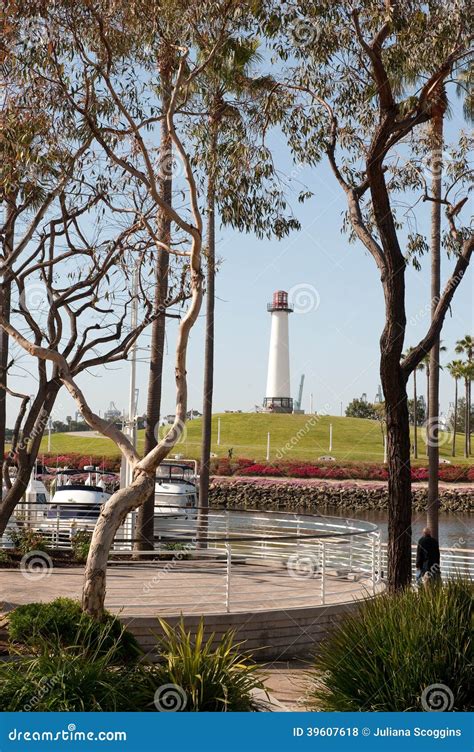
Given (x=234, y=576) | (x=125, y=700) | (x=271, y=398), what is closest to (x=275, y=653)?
(x=234, y=576)

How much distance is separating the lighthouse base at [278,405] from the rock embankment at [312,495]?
36.5 metres

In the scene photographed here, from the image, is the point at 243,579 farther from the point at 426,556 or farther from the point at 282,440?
the point at 282,440

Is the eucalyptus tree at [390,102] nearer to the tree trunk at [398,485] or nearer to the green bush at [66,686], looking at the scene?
the tree trunk at [398,485]

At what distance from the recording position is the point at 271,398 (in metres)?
115

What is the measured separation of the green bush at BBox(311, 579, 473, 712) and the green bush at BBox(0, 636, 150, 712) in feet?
5.98

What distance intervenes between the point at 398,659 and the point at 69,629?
3.96 meters

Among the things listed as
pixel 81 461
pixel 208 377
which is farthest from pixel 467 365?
pixel 208 377

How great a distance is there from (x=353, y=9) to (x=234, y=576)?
35.8 ft

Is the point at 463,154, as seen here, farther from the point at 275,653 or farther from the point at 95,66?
the point at 275,653

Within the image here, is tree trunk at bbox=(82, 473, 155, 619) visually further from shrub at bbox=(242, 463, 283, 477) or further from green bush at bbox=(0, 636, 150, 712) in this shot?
shrub at bbox=(242, 463, 283, 477)

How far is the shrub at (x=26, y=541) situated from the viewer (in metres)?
19.8

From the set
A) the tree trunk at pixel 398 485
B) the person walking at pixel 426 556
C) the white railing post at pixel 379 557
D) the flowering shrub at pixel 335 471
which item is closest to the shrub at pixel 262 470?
the flowering shrub at pixel 335 471

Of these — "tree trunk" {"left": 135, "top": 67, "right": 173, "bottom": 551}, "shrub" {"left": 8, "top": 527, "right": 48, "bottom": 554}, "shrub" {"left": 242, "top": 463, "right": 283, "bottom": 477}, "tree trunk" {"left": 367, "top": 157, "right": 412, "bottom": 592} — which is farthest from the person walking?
"shrub" {"left": 242, "top": 463, "right": 283, "bottom": 477}

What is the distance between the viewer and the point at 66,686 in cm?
776
